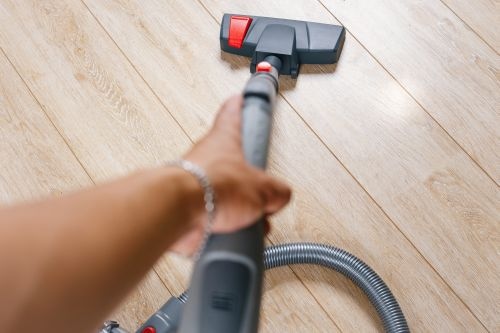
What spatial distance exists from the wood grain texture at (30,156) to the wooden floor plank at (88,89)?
25mm

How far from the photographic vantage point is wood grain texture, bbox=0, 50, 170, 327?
1.49 meters

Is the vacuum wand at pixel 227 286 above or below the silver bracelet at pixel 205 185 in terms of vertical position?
below

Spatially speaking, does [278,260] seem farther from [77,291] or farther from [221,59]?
[77,291]

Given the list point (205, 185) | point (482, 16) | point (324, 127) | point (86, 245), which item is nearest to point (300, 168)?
point (324, 127)

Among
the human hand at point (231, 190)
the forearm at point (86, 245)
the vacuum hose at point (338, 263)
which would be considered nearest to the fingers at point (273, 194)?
the human hand at point (231, 190)

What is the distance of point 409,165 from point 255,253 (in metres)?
0.75

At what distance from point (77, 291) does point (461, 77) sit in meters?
1.19

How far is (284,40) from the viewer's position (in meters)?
1.48

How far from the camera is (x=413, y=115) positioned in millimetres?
1468

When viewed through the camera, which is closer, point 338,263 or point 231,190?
point 231,190

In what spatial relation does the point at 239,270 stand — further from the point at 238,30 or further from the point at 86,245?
the point at 238,30

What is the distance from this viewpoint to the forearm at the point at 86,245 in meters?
0.57

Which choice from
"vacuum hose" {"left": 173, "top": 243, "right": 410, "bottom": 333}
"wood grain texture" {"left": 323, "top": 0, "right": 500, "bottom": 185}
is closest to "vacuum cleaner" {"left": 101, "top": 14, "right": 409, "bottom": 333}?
"vacuum hose" {"left": 173, "top": 243, "right": 410, "bottom": 333}

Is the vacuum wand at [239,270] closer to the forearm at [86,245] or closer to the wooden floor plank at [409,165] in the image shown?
the forearm at [86,245]
